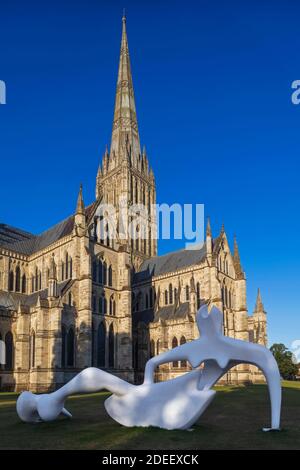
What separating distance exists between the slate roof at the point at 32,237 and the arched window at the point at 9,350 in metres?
14.1

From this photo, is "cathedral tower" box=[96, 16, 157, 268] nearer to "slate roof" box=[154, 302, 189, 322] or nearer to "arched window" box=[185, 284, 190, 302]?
"slate roof" box=[154, 302, 189, 322]

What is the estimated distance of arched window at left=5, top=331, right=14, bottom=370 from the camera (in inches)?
1870

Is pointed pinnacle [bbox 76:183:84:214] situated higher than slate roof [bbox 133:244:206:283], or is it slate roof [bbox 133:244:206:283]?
pointed pinnacle [bbox 76:183:84:214]

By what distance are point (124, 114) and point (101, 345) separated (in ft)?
163

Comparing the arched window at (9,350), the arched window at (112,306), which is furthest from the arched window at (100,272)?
the arched window at (9,350)

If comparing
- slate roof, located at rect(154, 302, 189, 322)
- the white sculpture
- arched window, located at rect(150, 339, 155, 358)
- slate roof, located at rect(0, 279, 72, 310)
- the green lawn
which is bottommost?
arched window, located at rect(150, 339, 155, 358)

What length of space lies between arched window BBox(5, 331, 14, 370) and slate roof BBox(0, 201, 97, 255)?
46.2ft

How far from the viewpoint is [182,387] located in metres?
16.5

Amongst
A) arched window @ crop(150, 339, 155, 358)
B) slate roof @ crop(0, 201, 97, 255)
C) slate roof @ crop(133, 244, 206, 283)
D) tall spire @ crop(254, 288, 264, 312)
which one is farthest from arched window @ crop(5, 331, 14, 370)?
tall spire @ crop(254, 288, 264, 312)

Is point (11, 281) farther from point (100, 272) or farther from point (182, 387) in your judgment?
point (182, 387)

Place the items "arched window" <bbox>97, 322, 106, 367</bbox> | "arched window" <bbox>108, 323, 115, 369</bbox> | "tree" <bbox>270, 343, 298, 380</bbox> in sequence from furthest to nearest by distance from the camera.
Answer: "tree" <bbox>270, 343, 298, 380</bbox> → "arched window" <bbox>108, 323, 115, 369</bbox> → "arched window" <bbox>97, 322, 106, 367</bbox>

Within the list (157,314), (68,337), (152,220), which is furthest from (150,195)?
(68,337)
